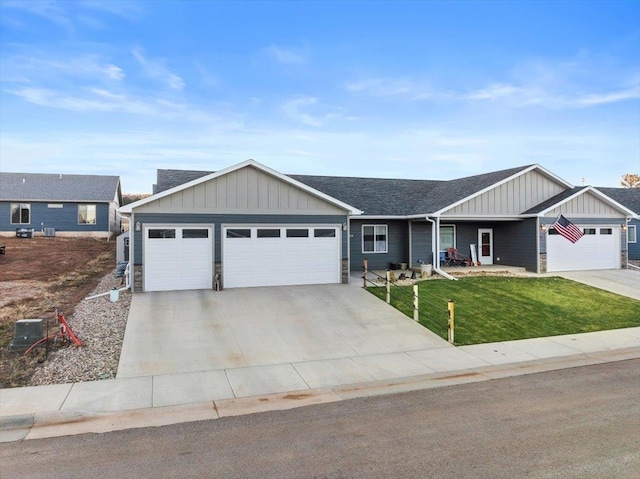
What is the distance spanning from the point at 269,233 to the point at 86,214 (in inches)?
917

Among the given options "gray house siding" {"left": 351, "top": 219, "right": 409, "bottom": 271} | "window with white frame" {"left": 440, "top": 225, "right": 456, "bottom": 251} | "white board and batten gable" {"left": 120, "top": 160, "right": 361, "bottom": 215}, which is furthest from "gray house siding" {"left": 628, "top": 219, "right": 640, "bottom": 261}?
"white board and batten gable" {"left": 120, "top": 160, "right": 361, "bottom": 215}

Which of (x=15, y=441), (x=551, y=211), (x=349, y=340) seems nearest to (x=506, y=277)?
(x=551, y=211)

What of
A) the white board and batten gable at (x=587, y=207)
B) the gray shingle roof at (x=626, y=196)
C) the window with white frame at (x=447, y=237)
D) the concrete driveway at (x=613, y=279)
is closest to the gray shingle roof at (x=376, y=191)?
the window with white frame at (x=447, y=237)

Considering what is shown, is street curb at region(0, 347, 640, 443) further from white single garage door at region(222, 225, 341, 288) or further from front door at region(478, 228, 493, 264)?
front door at region(478, 228, 493, 264)

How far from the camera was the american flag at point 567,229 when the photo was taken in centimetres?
1986

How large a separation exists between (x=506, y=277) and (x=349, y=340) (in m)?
11.2

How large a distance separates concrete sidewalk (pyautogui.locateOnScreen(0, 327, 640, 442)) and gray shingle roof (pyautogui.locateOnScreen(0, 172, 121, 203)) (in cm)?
2926

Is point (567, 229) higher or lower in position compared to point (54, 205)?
lower

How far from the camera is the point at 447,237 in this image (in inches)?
887

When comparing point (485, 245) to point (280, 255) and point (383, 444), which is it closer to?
point (280, 255)

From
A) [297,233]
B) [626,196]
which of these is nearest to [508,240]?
[297,233]

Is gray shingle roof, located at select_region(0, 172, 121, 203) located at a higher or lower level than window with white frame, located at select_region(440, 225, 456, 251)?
higher

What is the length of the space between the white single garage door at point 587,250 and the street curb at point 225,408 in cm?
1305

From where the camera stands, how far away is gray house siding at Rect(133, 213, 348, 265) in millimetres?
14938
